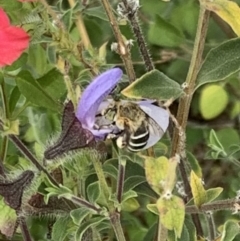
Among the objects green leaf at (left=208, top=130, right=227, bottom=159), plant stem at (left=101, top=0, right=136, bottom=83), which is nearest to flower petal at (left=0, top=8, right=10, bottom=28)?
plant stem at (left=101, top=0, right=136, bottom=83)

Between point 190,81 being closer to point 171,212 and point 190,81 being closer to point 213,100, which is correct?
point 171,212

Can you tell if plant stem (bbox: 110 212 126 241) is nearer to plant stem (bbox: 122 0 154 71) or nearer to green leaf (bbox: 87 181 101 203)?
green leaf (bbox: 87 181 101 203)

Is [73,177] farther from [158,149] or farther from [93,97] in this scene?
[93,97]

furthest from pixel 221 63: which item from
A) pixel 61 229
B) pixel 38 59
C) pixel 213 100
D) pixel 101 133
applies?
pixel 213 100

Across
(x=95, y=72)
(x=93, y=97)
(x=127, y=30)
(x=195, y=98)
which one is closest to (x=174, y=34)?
(x=127, y=30)

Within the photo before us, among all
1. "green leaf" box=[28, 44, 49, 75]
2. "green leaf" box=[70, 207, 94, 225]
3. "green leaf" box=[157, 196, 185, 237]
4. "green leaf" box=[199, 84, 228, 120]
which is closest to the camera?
"green leaf" box=[157, 196, 185, 237]

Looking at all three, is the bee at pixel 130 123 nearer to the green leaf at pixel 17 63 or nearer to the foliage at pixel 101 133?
the foliage at pixel 101 133

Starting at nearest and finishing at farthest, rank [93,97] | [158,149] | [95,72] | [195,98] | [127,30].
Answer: [93,97] → [95,72] → [158,149] → [127,30] → [195,98]
